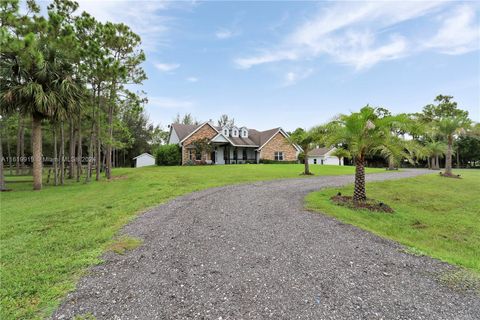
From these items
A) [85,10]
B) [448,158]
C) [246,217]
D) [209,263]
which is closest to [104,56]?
[85,10]

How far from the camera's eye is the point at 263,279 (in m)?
3.59

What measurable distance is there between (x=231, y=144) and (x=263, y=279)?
1167 inches

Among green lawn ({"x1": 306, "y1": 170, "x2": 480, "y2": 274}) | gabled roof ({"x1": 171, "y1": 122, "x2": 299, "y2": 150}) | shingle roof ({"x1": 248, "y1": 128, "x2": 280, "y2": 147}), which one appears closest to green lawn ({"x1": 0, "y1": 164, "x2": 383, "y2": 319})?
green lawn ({"x1": 306, "y1": 170, "x2": 480, "y2": 274})

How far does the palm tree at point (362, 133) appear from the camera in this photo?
9.53m

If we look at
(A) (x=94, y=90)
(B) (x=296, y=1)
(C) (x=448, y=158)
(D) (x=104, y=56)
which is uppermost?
(B) (x=296, y=1)

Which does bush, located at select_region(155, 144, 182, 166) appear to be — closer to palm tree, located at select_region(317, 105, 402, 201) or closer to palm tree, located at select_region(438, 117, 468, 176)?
palm tree, located at select_region(317, 105, 402, 201)

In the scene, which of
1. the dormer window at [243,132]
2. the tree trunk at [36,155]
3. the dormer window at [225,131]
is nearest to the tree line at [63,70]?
the tree trunk at [36,155]

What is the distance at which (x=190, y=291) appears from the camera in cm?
327

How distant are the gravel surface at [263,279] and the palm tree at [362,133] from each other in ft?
14.9

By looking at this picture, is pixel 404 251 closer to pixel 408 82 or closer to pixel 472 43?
pixel 472 43

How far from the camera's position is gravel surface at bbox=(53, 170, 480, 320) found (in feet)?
9.52

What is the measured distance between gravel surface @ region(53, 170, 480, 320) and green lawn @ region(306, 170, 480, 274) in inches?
43.4

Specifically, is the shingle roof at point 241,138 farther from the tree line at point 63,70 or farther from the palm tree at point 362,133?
the palm tree at point 362,133

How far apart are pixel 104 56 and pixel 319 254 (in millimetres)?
17275
